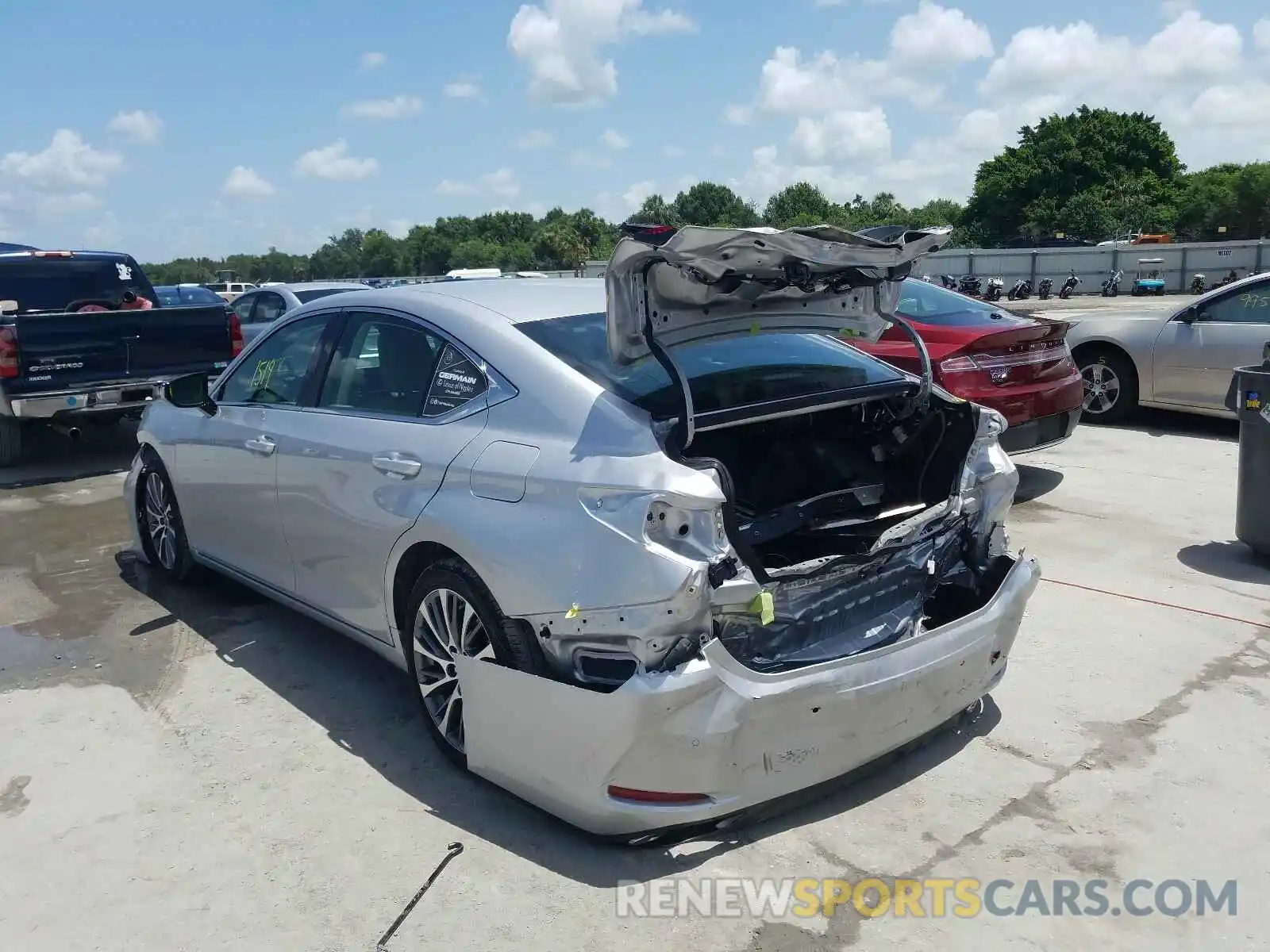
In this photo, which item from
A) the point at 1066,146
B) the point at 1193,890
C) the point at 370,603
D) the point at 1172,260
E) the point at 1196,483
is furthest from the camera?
the point at 1066,146

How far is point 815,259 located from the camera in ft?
10.8

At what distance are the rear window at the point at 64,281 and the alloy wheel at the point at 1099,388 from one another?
998 centimetres

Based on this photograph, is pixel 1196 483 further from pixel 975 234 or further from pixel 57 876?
pixel 975 234

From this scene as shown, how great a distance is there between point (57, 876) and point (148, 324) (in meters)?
7.25

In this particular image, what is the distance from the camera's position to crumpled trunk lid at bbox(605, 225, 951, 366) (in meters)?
3.07

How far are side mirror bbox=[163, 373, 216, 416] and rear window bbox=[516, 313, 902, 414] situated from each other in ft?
7.75

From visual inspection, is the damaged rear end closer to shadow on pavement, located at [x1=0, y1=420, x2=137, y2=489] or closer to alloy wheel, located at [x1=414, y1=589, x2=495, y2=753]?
alloy wheel, located at [x1=414, y1=589, x2=495, y2=753]

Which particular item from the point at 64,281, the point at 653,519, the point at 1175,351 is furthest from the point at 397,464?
the point at 64,281

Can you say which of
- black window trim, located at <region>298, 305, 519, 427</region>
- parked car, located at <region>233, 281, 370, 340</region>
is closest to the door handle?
black window trim, located at <region>298, 305, 519, 427</region>

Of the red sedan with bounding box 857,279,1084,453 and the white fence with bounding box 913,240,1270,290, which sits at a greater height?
the white fence with bounding box 913,240,1270,290

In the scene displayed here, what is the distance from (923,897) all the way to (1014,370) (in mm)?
4934

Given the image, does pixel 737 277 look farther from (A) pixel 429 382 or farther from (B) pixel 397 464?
(B) pixel 397 464

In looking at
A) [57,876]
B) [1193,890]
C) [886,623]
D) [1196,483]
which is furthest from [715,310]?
[1196,483]

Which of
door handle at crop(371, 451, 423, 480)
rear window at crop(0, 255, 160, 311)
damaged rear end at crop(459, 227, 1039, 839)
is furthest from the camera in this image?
rear window at crop(0, 255, 160, 311)
